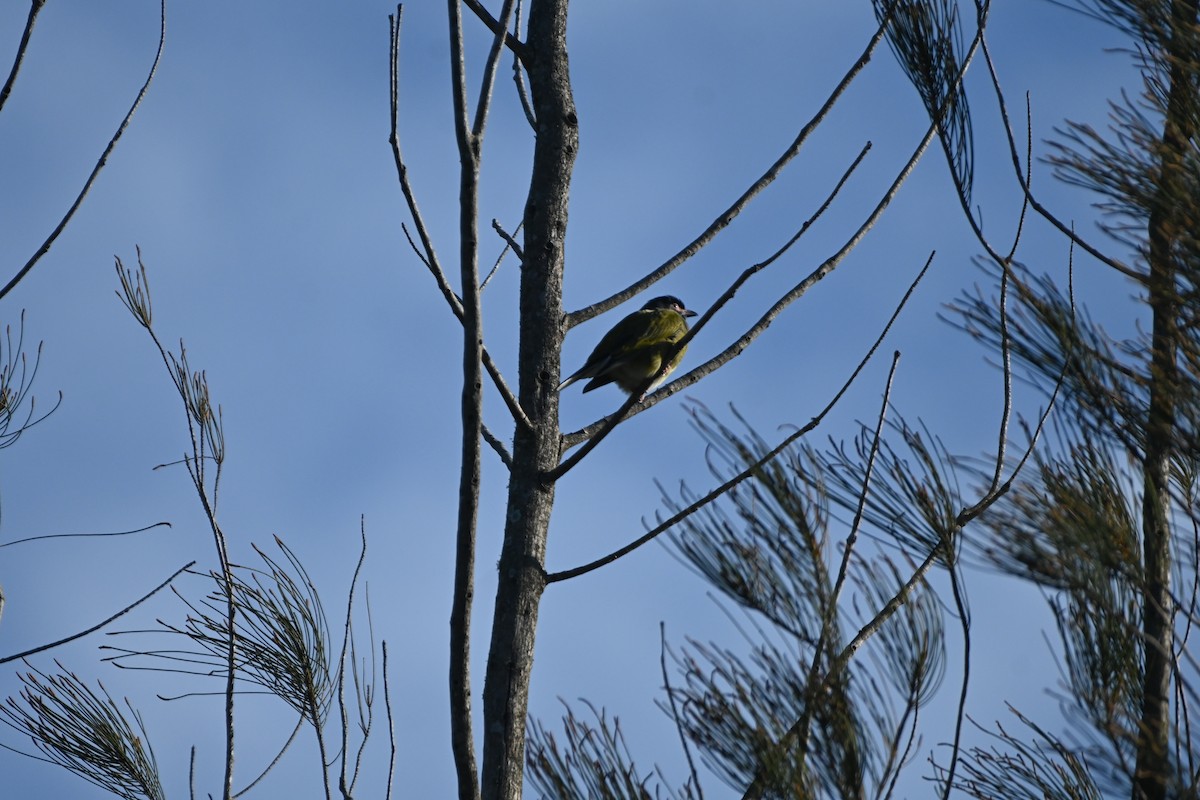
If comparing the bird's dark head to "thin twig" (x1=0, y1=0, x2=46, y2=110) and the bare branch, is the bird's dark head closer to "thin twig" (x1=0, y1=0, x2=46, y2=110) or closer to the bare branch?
the bare branch

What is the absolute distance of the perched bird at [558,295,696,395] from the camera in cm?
539

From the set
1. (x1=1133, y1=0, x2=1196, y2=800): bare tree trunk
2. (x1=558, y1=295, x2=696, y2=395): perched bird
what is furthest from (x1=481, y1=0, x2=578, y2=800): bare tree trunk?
(x1=558, y1=295, x2=696, y2=395): perched bird

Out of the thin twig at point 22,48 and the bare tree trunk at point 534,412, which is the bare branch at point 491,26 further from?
the thin twig at point 22,48

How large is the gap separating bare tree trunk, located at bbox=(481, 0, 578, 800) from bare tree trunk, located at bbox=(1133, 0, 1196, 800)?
1208 millimetres

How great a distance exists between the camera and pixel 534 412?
2.71 m

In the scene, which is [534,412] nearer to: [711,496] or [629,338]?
[711,496]

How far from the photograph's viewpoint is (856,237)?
3.07m

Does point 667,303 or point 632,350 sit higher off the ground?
point 667,303

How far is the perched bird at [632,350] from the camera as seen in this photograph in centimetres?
539

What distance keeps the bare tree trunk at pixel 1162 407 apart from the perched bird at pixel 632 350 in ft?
10.3

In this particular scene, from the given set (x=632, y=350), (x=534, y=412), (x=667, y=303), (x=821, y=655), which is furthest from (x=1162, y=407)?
(x=667, y=303)

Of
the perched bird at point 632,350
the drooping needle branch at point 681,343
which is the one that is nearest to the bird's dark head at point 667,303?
the perched bird at point 632,350

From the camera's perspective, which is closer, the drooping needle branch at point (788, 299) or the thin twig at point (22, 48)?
the thin twig at point (22, 48)

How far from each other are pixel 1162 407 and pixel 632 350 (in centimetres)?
340
